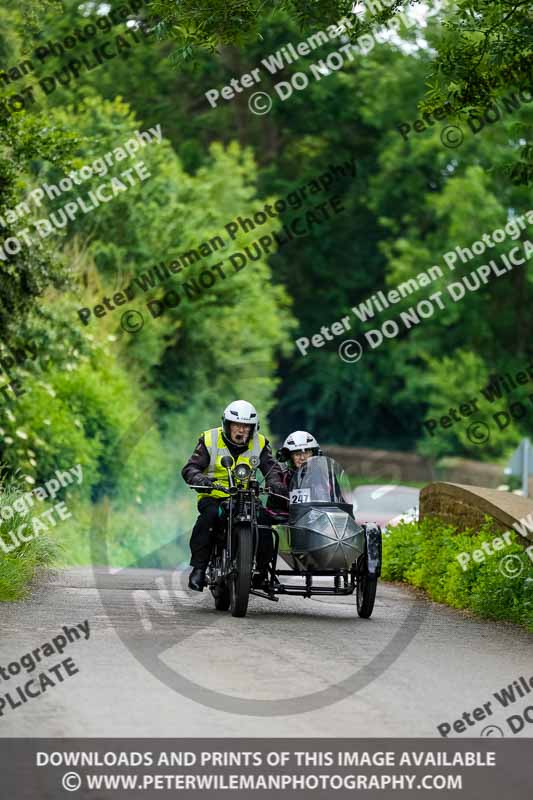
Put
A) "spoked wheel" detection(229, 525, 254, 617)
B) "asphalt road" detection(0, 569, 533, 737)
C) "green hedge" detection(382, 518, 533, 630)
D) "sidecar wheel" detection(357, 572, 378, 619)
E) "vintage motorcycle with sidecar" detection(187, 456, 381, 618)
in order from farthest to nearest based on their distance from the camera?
1. "green hedge" detection(382, 518, 533, 630)
2. "sidecar wheel" detection(357, 572, 378, 619)
3. "vintage motorcycle with sidecar" detection(187, 456, 381, 618)
4. "spoked wheel" detection(229, 525, 254, 617)
5. "asphalt road" detection(0, 569, 533, 737)

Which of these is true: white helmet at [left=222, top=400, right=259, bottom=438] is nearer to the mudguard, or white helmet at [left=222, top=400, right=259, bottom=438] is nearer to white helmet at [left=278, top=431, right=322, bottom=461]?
white helmet at [left=278, top=431, right=322, bottom=461]

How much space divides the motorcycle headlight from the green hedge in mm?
2899

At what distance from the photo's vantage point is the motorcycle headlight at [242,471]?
13.1m

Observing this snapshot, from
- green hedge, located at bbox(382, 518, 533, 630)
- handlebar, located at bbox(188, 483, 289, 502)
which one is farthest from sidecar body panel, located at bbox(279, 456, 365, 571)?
green hedge, located at bbox(382, 518, 533, 630)

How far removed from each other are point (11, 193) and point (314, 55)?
40.8 metres

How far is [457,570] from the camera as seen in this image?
51.8 feet

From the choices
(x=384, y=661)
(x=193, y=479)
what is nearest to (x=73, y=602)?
(x=193, y=479)

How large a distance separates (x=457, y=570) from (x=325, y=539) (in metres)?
3.31

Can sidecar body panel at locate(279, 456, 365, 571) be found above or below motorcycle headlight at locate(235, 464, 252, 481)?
below

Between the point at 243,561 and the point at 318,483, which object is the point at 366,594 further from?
the point at 243,561

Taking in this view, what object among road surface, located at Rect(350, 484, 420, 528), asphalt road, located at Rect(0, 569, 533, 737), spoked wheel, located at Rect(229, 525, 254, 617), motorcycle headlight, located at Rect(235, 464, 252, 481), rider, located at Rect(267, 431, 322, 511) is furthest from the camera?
road surface, located at Rect(350, 484, 420, 528)

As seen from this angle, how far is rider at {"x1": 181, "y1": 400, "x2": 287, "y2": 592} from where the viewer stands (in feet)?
43.4

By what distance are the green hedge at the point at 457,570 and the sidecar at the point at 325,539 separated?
1.52 metres

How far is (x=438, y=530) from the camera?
18.5 m
